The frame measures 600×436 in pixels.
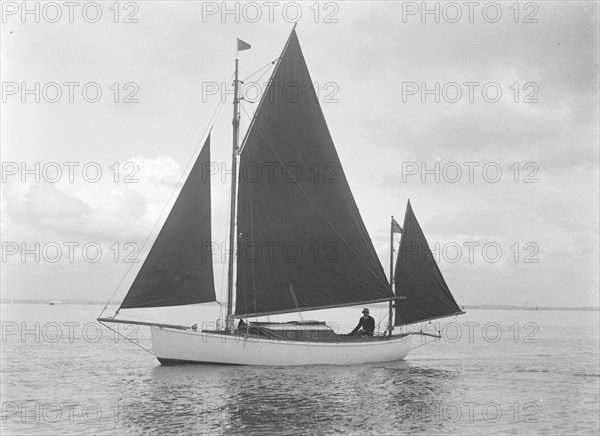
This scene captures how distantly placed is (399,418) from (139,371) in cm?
1563

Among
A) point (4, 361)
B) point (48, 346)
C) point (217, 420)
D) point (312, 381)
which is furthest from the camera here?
point (48, 346)

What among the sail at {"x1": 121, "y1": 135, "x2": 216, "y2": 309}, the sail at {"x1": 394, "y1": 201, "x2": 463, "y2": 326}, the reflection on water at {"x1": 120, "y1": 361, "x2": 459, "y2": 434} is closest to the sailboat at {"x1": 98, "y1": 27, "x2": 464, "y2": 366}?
the sail at {"x1": 121, "y1": 135, "x2": 216, "y2": 309}

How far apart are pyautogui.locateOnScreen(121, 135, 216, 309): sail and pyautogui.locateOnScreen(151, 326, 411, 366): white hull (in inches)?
68.1

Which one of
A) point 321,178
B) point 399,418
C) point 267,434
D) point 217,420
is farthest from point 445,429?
point 321,178

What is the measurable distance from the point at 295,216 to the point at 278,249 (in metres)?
1.92

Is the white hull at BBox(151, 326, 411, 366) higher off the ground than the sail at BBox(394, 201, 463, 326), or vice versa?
the sail at BBox(394, 201, 463, 326)

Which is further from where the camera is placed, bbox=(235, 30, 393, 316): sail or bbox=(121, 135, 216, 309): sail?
bbox=(235, 30, 393, 316): sail

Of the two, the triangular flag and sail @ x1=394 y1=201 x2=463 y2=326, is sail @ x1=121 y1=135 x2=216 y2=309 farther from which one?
sail @ x1=394 y1=201 x2=463 y2=326

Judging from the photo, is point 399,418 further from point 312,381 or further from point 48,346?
point 48,346

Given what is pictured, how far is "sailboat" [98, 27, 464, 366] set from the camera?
3002cm

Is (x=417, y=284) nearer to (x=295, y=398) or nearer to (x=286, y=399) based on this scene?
(x=295, y=398)

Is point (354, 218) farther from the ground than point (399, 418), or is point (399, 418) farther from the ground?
point (354, 218)

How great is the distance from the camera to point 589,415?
22906 mm

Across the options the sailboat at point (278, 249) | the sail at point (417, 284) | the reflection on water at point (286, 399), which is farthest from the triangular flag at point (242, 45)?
the reflection on water at point (286, 399)
